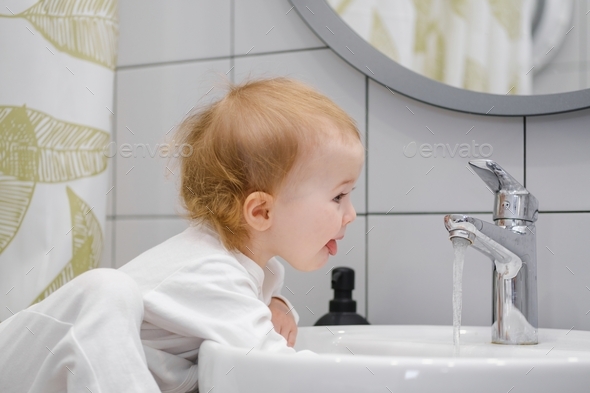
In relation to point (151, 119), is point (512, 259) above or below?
below

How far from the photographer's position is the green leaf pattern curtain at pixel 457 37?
98cm

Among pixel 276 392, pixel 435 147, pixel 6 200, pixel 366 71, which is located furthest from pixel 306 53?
pixel 276 392

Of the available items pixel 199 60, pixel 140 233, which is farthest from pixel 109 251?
pixel 199 60

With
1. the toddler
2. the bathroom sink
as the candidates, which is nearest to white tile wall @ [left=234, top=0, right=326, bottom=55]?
the toddler

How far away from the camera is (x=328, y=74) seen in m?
1.09

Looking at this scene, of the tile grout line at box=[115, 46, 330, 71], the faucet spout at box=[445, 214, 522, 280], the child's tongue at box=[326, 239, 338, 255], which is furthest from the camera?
the tile grout line at box=[115, 46, 330, 71]

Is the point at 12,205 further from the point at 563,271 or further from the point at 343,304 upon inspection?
the point at 563,271

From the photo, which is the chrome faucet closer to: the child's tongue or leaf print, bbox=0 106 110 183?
the child's tongue

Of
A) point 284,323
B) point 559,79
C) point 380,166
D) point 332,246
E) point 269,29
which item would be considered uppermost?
point 269,29

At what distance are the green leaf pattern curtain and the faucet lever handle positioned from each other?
0.70ft

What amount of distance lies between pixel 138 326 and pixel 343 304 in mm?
389

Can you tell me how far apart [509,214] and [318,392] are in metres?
0.41

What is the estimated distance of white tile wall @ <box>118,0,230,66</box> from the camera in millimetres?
1180

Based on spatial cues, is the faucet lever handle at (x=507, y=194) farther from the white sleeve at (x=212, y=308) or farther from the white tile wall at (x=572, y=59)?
the white sleeve at (x=212, y=308)
